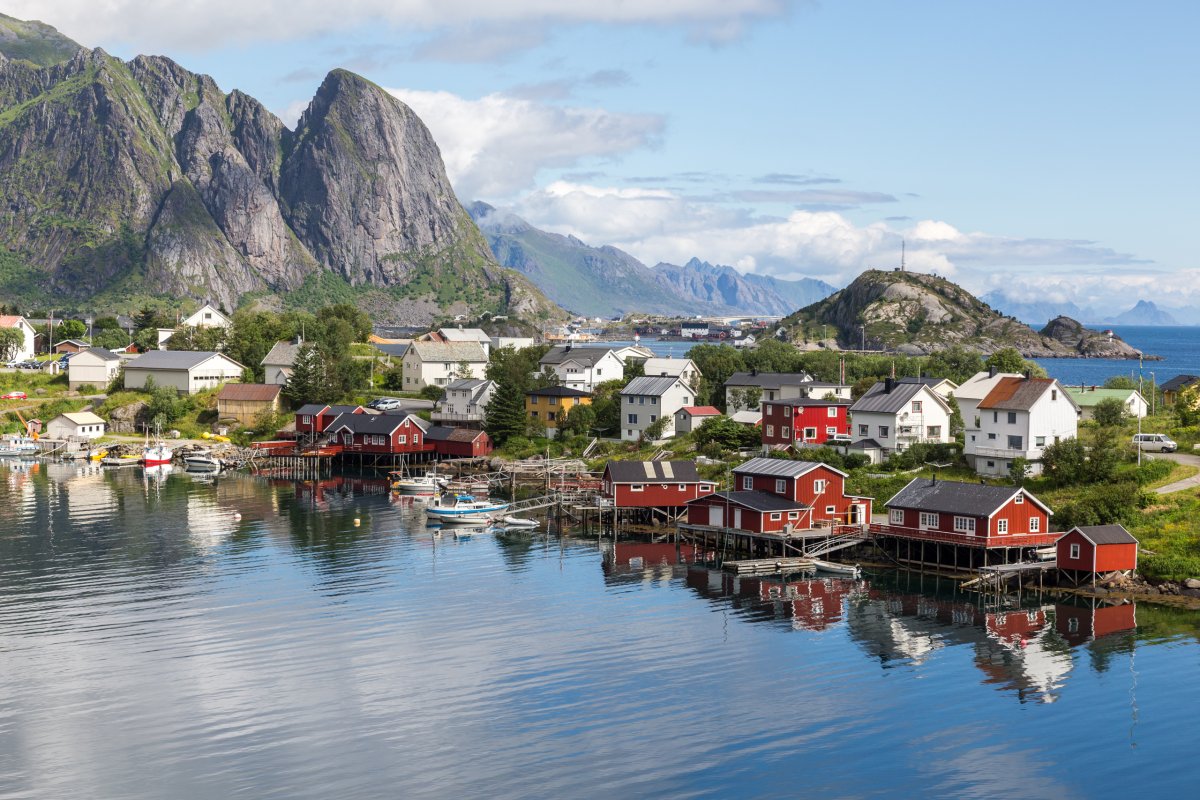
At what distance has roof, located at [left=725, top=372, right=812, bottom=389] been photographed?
109 m

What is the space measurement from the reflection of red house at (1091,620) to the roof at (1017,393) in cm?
2202

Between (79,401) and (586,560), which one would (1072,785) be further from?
(79,401)

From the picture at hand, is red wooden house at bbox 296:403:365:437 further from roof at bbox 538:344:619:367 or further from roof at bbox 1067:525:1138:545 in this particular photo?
roof at bbox 1067:525:1138:545

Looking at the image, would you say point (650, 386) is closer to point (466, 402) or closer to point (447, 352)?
point (466, 402)

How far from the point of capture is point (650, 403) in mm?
106688

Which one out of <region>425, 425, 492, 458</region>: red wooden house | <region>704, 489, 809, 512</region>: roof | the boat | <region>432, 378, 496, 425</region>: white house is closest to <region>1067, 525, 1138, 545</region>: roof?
<region>704, 489, 809, 512</region>: roof

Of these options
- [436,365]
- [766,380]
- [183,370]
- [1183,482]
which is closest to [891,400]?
[1183,482]

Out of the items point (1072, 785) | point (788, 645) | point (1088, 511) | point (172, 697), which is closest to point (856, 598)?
point (788, 645)

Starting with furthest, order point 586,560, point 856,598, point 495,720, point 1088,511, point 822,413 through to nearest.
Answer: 1. point 822,413
2. point 586,560
3. point 1088,511
4. point 856,598
5. point 495,720

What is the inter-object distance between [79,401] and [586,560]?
89.6 metres

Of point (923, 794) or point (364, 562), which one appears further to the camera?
point (364, 562)

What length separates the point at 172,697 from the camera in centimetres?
4269

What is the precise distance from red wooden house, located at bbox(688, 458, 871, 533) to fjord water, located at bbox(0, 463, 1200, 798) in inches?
218

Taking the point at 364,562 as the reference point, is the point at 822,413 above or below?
above
